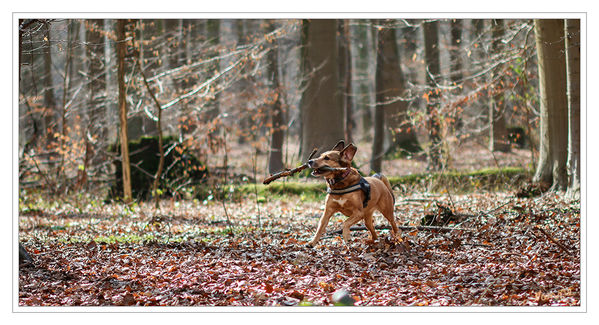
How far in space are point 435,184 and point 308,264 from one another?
7.76 meters

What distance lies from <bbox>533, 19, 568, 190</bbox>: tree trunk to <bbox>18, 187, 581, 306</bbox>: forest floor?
3.70 ft

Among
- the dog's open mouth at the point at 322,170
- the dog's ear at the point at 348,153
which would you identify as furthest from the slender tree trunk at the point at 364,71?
the dog's open mouth at the point at 322,170

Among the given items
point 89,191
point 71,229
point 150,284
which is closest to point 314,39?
point 89,191

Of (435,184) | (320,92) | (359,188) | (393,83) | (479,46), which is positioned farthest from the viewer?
(393,83)

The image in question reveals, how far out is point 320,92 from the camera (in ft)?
60.4

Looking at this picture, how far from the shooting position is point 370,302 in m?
5.07

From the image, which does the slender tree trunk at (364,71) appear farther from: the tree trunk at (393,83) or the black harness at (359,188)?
the black harness at (359,188)

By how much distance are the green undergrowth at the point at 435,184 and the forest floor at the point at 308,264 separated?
3.37 metres

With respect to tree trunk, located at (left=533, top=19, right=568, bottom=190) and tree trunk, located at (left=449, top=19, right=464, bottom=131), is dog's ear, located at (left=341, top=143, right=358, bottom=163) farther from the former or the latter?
tree trunk, located at (left=449, top=19, right=464, bottom=131)

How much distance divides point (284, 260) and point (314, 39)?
13.4 metres

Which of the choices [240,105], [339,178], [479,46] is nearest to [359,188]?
[339,178]

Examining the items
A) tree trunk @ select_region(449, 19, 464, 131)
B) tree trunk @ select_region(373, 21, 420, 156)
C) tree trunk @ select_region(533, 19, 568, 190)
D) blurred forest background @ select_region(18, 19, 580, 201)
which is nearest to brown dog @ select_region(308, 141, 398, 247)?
blurred forest background @ select_region(18, 19, 580, 201)

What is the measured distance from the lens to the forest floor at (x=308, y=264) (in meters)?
5.23

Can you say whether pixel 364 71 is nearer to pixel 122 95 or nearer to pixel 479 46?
pixel 479 46
